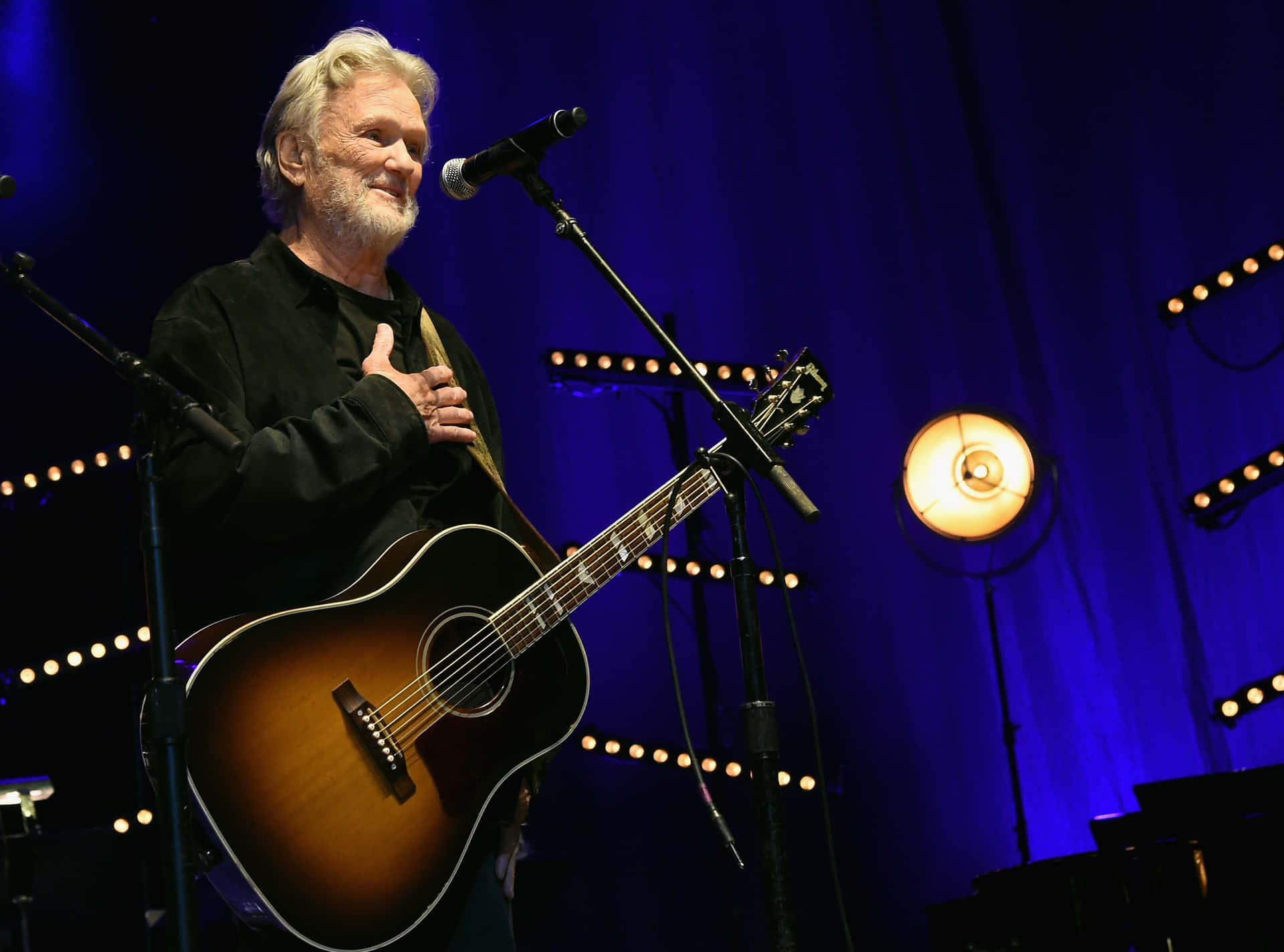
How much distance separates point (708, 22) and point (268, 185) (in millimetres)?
2488

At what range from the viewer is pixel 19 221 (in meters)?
3.68

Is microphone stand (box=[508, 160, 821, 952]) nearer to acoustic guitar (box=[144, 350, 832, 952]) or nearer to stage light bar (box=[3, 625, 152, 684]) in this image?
acoustic guitar (box=[144, 350, 832, 952])

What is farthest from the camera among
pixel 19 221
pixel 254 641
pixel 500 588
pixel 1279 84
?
pixel 1279 84

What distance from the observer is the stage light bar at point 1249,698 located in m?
3.90

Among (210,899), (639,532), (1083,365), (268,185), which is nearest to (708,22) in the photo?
(1083,365)

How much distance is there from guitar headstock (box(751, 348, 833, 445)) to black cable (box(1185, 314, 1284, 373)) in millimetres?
2510

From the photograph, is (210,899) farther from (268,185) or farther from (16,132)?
(16,132)

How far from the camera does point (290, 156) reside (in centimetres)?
253

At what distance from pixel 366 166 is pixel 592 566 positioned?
0.88 m

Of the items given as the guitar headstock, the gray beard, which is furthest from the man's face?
the guitar headstock

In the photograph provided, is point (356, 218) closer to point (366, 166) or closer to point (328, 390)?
point (366, 166)

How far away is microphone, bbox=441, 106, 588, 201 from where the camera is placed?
6.65 ft

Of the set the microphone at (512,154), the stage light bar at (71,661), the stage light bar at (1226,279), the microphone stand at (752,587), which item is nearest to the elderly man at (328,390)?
the microphone at (512,154)

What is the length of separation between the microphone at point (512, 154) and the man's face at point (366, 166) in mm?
240
